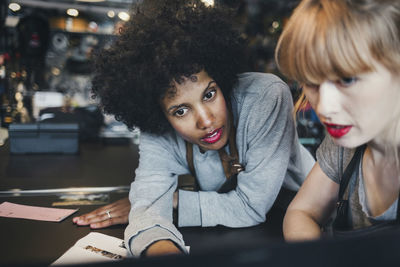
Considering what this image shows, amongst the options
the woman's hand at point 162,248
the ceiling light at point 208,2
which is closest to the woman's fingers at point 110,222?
the woman's hand at point 162,248

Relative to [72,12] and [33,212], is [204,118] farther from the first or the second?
[72,12]

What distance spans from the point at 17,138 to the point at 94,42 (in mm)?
3340

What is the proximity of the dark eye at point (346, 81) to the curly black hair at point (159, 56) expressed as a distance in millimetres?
591

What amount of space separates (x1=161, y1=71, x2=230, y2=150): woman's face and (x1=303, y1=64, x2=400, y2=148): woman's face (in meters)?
0.49

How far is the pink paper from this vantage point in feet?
4.25

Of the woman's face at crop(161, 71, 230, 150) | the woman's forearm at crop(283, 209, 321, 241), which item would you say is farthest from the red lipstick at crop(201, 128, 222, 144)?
the woman's forearm at crop(283, 209, 321, 241)

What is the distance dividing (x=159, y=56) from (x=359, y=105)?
27.9 inches

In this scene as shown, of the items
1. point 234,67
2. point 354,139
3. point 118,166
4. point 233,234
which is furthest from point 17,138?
point 354,139

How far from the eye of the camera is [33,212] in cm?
135

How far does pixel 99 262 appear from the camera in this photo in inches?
11.4

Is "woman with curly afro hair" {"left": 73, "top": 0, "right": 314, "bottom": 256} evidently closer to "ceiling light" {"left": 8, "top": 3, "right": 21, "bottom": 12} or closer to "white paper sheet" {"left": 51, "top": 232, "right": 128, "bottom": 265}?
"white paper sheet" {"left": 51, "top": 232, "right": 128, "bottom": 265}

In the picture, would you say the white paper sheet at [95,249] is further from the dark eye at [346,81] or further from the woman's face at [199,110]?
the dark eye at [346,81]

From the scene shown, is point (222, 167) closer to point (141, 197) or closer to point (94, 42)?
point (141, 197)

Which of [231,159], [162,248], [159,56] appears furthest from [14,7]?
[162,248]
